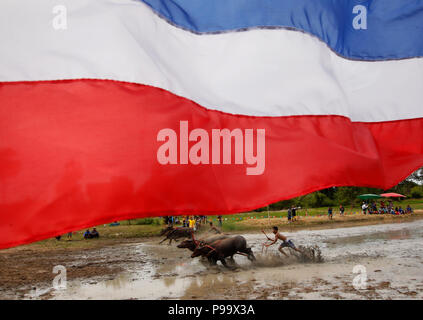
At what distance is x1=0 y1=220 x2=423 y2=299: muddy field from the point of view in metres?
10.9

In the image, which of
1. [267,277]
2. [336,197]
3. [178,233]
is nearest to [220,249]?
[267,277]

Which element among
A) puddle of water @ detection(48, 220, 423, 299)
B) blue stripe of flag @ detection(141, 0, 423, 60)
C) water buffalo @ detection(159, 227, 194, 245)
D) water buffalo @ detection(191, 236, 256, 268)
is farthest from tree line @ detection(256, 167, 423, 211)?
blue stripe of flag @ detection(141, 0, 423, 60)

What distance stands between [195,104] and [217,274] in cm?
1057

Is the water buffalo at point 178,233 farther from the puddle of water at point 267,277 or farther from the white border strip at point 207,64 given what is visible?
the white border strip at point 207,64

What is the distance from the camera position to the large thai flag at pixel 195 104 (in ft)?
9.62

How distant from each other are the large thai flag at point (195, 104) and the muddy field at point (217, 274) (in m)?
7.12

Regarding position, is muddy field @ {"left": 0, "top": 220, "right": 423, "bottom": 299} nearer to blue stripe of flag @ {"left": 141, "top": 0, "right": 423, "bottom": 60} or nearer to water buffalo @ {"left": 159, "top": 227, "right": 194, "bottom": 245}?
water buffalo @ {"left": 159, "top": 227, "right": 194, "bottom": 245}

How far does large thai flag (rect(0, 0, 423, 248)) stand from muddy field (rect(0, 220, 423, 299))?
712cm

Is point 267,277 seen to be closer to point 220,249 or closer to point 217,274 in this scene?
point 217,274

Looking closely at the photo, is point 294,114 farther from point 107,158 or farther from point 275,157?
point 107,158

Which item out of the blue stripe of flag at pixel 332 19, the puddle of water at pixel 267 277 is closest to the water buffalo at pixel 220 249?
the puddle of water at pixel 267 277

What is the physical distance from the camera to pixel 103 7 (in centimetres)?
332

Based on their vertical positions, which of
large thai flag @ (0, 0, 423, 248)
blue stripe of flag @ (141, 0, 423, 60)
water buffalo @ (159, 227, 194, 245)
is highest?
blue stripe of flag @ (141, 0, 423, 60)
